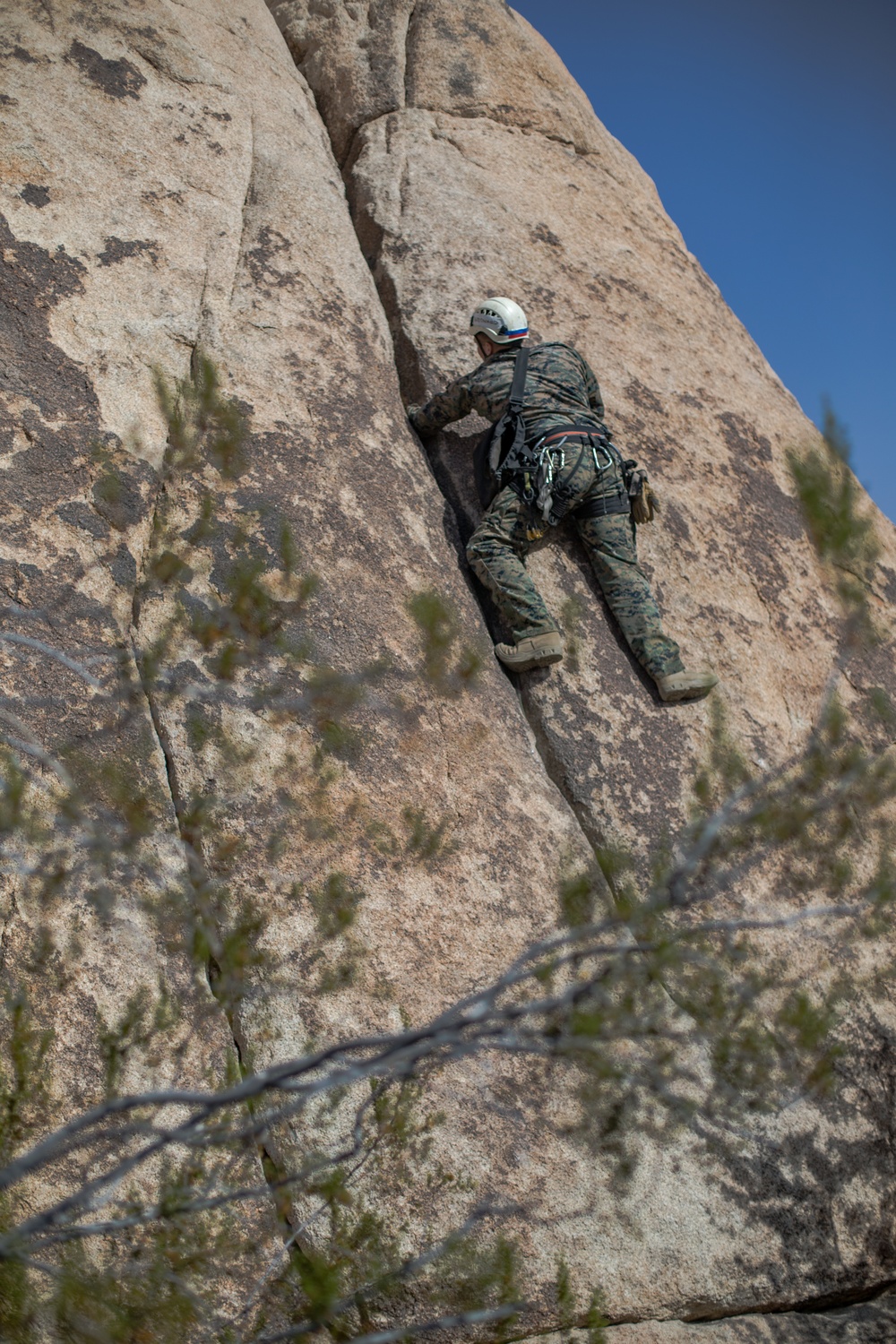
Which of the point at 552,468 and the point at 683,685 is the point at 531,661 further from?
the point at 552,468

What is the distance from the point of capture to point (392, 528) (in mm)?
4398

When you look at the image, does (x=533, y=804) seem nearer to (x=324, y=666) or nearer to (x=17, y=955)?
(x=324, y=666)

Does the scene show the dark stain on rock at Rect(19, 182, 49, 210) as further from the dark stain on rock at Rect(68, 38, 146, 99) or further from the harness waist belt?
the harness waist belt

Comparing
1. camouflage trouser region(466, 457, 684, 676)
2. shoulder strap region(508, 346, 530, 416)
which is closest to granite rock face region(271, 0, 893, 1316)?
camouflage trouser region(466, 457, 684, 676)

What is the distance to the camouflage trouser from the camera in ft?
14.3

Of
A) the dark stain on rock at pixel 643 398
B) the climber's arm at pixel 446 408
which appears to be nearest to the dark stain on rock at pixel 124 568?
the climber's arm at pixel 446 408

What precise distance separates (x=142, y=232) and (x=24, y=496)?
167cm

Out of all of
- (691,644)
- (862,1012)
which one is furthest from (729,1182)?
(691,644)

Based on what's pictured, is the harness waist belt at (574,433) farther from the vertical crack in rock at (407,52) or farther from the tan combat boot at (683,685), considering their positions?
the vertical crack in rock at (407,52)

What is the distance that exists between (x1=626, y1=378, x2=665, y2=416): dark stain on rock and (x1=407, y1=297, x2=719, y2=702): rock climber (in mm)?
552

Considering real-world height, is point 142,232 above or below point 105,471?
above

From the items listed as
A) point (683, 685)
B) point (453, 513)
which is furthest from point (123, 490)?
point (683, 685)

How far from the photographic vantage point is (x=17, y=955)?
2.98 meters

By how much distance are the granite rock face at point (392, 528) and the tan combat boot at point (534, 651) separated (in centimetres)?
10
